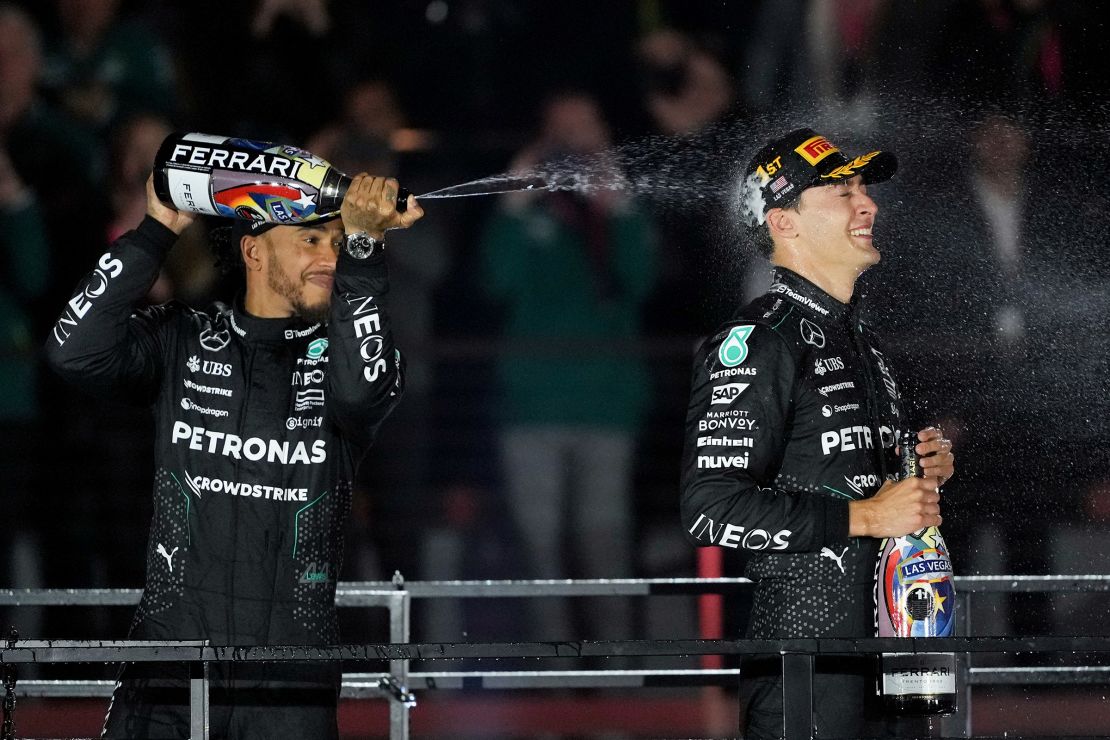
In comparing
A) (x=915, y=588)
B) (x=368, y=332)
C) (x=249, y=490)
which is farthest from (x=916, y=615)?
(x=249, y=490)

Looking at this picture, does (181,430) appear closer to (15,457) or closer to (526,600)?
(526,600)

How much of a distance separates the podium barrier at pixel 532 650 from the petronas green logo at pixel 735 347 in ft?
1.94

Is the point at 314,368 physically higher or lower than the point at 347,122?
lower

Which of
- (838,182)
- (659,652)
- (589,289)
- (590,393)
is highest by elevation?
(589,289)

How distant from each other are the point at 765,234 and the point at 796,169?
0.15 metres

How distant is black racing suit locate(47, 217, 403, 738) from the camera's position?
2.88 m

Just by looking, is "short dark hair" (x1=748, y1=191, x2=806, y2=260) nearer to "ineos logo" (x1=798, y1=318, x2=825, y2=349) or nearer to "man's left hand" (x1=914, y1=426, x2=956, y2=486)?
"ineos logo" (x1=798, y1=318, x2=825, y2=349)

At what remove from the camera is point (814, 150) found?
116 inches

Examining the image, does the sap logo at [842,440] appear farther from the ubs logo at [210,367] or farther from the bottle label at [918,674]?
the ubs logo at [210,367]

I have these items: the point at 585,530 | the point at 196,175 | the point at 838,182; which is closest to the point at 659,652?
the point at 838,182

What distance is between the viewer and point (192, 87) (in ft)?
25.9

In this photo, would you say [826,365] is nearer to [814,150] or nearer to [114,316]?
[814,150]

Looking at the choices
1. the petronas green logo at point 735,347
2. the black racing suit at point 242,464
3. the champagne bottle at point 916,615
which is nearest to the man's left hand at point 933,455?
the champagne bottle at point 916,615

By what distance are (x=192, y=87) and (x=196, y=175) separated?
520cm
